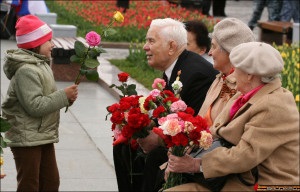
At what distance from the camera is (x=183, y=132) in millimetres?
4922

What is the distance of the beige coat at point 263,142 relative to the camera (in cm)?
463

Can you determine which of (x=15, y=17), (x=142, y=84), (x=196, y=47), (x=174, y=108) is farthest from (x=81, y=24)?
(x=174, y=108)

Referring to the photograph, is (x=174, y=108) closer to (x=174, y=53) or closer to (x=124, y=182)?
(x=174, y=53)

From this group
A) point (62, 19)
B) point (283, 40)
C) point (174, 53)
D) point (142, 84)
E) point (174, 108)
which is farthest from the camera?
point (62, 19)

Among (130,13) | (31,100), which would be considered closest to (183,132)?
(31,100)

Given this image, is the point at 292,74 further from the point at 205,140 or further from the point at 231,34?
the point at 205,140

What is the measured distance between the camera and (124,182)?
22.2 ft

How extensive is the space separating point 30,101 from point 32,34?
1.57 feet

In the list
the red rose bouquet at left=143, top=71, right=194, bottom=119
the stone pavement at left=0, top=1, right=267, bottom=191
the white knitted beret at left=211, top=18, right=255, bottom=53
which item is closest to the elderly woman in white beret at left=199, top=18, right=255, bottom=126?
the white knitted beret at left=211, top=18, right=255, bottom=53

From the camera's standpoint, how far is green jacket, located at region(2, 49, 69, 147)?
651 centimetres

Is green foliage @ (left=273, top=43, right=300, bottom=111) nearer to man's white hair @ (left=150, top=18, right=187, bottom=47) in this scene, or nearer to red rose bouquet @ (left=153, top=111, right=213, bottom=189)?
man's white hair @ (left=150, top=18, right=187, bottom=47)

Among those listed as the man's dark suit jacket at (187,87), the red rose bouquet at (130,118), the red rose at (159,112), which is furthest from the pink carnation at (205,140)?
the man's dark suit jacket at (187,87)

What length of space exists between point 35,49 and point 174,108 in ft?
5.92

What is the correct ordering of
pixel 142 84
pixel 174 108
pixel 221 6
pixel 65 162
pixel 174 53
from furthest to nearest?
1. pixel 221 6
2. pixel 142 84
3. pixel 65 162
4. pixel 174 53
5. pixel 174 108
